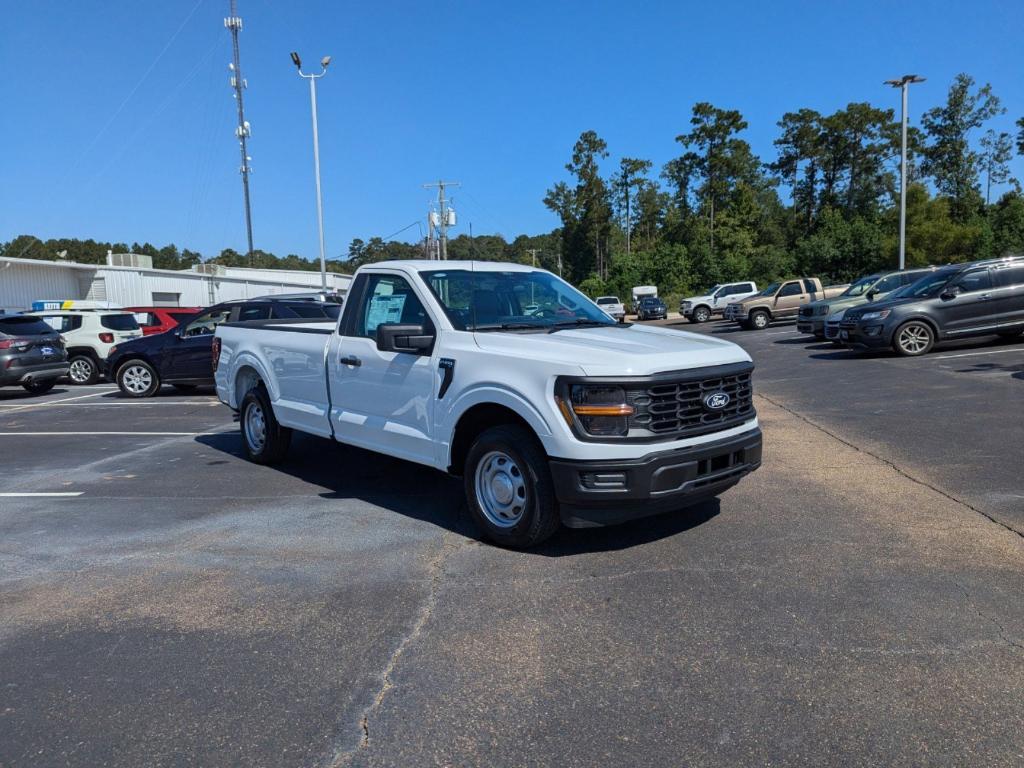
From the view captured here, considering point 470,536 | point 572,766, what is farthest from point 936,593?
point 470,536

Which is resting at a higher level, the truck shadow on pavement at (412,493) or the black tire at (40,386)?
the black tire at (40,386)

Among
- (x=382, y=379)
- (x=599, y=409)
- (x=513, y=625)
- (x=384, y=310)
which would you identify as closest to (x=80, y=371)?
(x=384, y=310)

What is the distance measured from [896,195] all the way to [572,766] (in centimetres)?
8814

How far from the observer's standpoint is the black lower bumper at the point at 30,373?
15.0 metres

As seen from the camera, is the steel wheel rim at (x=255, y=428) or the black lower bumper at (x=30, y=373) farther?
the black lower bumper at (x=30, y=373)

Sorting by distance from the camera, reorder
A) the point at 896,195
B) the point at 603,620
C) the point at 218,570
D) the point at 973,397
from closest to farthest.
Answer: the point at 603,620, the point at 218,570, the point at 973,397, the point at 896,195

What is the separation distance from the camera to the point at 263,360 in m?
7.84

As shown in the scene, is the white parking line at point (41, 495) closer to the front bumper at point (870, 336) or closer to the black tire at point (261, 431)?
the black tire at point (261, 431)

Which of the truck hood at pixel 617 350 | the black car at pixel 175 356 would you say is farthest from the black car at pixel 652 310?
the truck hood at pixel 617 350

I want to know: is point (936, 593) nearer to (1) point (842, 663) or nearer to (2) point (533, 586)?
(1) point (842, 663)

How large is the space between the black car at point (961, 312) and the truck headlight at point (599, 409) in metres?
12.5

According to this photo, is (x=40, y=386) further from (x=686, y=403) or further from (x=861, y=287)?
(x=861, y=287)

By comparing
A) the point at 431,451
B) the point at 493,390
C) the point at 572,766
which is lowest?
the point at 572,766

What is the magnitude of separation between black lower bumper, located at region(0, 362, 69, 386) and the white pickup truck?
1106 centimetres
